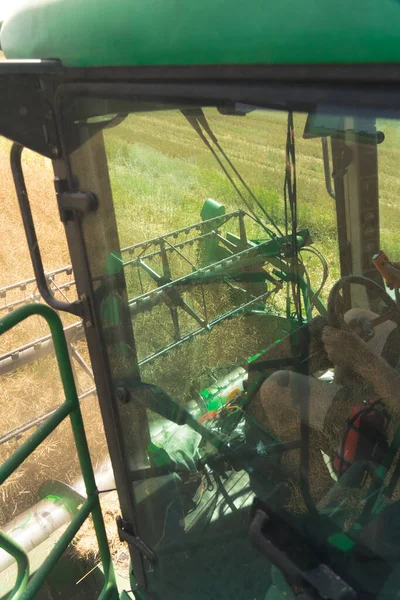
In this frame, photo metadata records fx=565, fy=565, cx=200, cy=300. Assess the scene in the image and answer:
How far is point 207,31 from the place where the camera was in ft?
3.29

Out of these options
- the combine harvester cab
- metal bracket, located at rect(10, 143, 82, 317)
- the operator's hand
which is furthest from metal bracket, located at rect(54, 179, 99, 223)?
the operator's hand

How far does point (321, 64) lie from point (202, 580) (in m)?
1.47

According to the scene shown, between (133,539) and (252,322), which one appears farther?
(133,539)

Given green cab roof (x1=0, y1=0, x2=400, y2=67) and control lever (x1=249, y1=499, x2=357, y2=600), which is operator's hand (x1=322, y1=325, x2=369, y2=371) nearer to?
control lever (x1=249, y1=499, x2=357, y2=600)

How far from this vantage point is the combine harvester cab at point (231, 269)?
1.04 metres

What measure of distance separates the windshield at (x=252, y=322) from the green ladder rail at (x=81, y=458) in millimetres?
155

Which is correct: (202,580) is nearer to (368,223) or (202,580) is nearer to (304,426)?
(304,426)

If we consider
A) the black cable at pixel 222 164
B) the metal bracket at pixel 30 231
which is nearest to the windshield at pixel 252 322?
the black cable at pixel 222 164

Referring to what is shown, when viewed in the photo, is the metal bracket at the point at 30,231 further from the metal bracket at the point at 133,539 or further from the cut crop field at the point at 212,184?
the metal bracket at the point at 133,539

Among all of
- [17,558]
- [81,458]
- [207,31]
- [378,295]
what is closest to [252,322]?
[378,295]

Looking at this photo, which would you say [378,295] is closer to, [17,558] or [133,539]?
[133,539]

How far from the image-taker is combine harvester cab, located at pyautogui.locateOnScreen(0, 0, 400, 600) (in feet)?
3.41

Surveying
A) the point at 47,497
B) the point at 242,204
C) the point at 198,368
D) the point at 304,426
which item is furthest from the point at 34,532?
the point at 242,204

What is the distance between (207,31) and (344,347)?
79 cm
